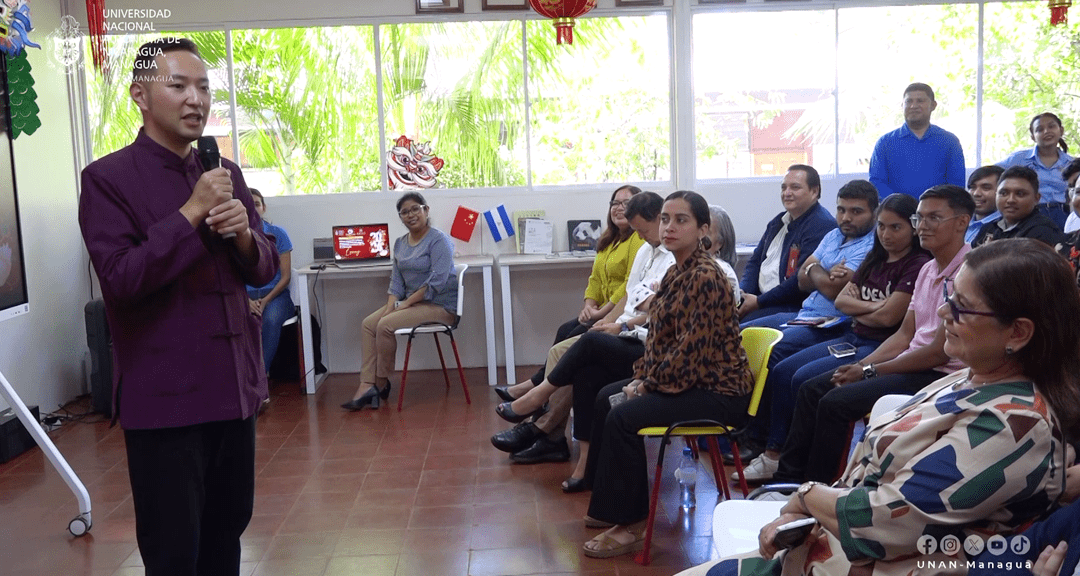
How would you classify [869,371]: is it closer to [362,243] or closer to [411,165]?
[362,243]

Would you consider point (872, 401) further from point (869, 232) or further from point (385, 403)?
point (385, 403)

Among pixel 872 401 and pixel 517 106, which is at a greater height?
pixel 517 106

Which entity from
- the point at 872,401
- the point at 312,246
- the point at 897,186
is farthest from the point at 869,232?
the point at 312,246

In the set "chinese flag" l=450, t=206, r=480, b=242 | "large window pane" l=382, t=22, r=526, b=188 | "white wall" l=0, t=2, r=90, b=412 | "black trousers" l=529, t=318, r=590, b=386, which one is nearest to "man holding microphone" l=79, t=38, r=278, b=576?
"black trousers" l=529, t=318, r=590, b=386

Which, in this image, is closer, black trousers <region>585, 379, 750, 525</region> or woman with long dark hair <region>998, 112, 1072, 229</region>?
black trousers <region>585, 379, 750, 525</region>

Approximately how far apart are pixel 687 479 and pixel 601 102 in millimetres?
3501

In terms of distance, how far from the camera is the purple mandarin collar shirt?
162 cm

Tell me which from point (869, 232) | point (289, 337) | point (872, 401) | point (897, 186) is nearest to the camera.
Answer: point (872, 401)

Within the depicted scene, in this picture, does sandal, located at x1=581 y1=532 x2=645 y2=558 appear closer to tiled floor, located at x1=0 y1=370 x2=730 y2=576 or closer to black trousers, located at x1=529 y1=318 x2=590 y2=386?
tiled floor, located at x1=0 y1=370 x2=730 y2=576

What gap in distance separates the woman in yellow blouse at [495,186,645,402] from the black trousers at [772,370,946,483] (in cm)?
149

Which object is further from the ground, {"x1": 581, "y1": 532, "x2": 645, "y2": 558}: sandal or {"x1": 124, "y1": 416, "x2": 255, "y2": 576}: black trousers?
{"x1": 124, "y1": 416, "x2": 255, "y2": 576}: black trousers

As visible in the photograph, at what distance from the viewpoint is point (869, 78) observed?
20.9 ft

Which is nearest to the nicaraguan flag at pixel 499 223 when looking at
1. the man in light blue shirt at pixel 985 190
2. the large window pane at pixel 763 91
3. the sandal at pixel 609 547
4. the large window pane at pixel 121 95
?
the large window pane at pixel 763 91

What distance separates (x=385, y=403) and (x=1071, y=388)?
4527 mm
